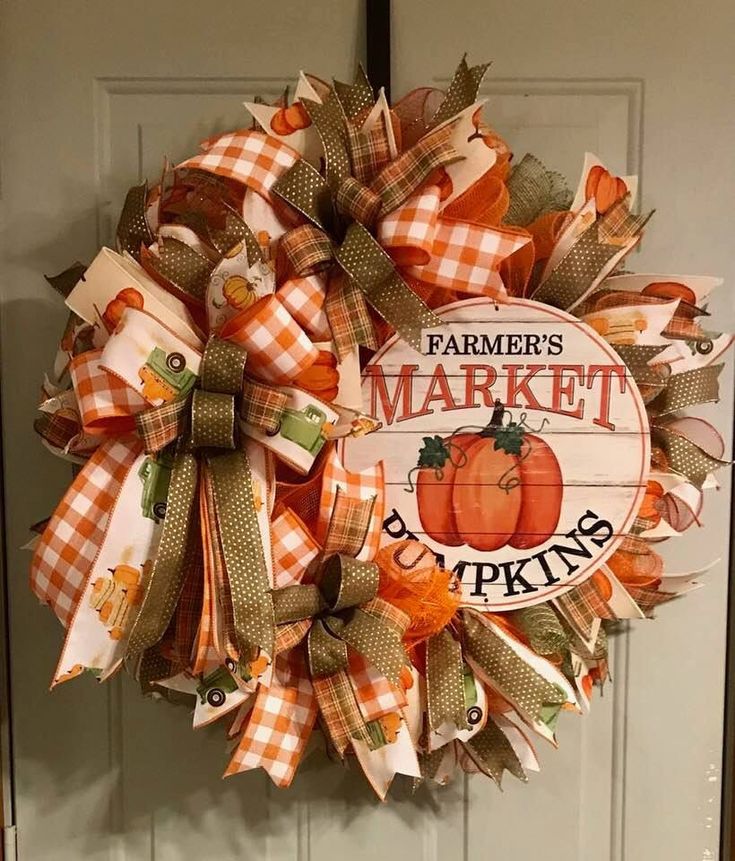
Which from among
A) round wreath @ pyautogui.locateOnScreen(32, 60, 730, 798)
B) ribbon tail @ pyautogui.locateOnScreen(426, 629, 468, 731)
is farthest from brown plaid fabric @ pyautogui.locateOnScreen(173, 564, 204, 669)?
ribbon tail @ pyautogui.locateOnScreen(426, 629, 468, 731)

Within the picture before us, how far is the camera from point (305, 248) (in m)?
0.75

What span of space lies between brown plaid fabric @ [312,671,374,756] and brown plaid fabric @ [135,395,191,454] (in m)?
0.29

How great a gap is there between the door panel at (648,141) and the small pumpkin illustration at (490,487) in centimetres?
24

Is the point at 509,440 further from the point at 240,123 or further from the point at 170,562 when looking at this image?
the point at 240,123

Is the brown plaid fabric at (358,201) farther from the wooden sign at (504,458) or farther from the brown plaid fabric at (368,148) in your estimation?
the wooden sign at (504,458)

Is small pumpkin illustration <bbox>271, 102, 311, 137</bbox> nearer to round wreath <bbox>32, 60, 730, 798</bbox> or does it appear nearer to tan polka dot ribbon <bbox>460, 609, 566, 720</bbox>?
round wreath <bbox>32, 60, 730, 798</bbox>

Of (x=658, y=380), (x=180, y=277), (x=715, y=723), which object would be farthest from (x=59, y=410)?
(x=715, y=723)

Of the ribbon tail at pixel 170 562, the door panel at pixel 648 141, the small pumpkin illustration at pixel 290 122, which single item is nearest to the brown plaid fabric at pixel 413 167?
the small pumpkin illustration at pixel 290 122

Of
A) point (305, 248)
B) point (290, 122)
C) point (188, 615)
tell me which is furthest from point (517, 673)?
point (290, 122)

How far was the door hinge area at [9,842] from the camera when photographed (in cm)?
99

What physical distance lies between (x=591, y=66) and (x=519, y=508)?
1.73 feet

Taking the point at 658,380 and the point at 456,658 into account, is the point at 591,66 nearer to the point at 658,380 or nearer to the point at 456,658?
the point at 658,380

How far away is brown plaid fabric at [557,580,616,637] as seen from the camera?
0.84 m

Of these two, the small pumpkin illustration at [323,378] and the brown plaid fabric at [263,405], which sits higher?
the small pumpkin illustration at [323,378]
